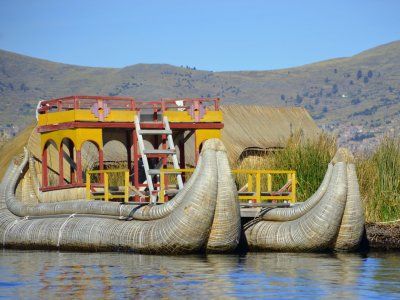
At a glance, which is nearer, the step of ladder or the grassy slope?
the step of ladder

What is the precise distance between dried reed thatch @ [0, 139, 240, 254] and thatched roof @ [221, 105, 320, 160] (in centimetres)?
1831

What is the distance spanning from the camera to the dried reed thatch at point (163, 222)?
21.4 metres

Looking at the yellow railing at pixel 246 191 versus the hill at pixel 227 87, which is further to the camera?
the hill at pixel 227 87

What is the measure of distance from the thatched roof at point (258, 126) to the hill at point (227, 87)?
342 feet

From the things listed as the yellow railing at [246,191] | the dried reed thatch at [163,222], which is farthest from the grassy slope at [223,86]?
the dried reed thatch at [163,222]

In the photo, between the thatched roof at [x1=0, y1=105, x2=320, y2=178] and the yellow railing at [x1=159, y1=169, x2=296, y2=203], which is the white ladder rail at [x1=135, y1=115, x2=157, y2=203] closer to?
the yellow railing at [x1=159, y1=169, x2=296, y2=203]

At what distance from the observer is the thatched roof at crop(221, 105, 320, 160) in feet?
146

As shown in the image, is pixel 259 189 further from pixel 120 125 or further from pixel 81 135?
pixel 81 135

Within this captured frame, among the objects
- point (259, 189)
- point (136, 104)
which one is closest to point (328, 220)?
point (259, 189)

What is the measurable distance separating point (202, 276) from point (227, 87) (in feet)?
540

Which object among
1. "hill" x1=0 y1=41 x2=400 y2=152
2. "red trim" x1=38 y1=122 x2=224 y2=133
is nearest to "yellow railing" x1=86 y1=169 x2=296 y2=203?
"red trim" x1=38 y1=122 x2=224 y2=133

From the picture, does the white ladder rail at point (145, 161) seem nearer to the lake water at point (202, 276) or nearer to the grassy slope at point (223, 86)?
the lake water at point (202, 276)

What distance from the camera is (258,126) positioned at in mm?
48062

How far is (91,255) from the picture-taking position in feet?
75.1
